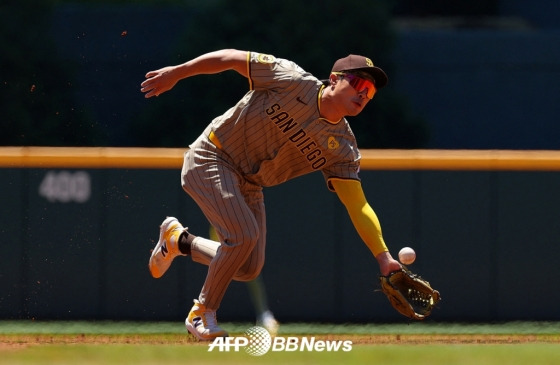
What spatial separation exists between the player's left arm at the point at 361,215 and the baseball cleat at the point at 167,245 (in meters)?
1.08

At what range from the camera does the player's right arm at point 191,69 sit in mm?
7008

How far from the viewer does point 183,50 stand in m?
16.8

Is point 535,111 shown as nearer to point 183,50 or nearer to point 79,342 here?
point 183,50

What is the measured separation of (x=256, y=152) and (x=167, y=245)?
1.00 metres

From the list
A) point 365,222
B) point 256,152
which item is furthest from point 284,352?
point 256,152

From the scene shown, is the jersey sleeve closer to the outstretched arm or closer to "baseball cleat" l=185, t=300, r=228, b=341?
the outstretched arm

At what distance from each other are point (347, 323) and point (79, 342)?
6.47ft

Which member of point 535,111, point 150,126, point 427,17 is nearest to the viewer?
point 150,126

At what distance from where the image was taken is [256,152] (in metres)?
7.36

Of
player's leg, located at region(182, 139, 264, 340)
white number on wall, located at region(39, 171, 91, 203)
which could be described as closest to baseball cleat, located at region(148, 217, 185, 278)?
player's leg, located at region(182, 139, 264, 340)

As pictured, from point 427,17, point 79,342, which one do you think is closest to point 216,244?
point 79,342

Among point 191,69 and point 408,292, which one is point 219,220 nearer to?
point 191,69

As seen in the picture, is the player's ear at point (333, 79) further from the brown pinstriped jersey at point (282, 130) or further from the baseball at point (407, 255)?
the baseball at point (407, 255)

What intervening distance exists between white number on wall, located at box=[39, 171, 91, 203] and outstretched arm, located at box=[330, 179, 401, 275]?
2.55 meters
